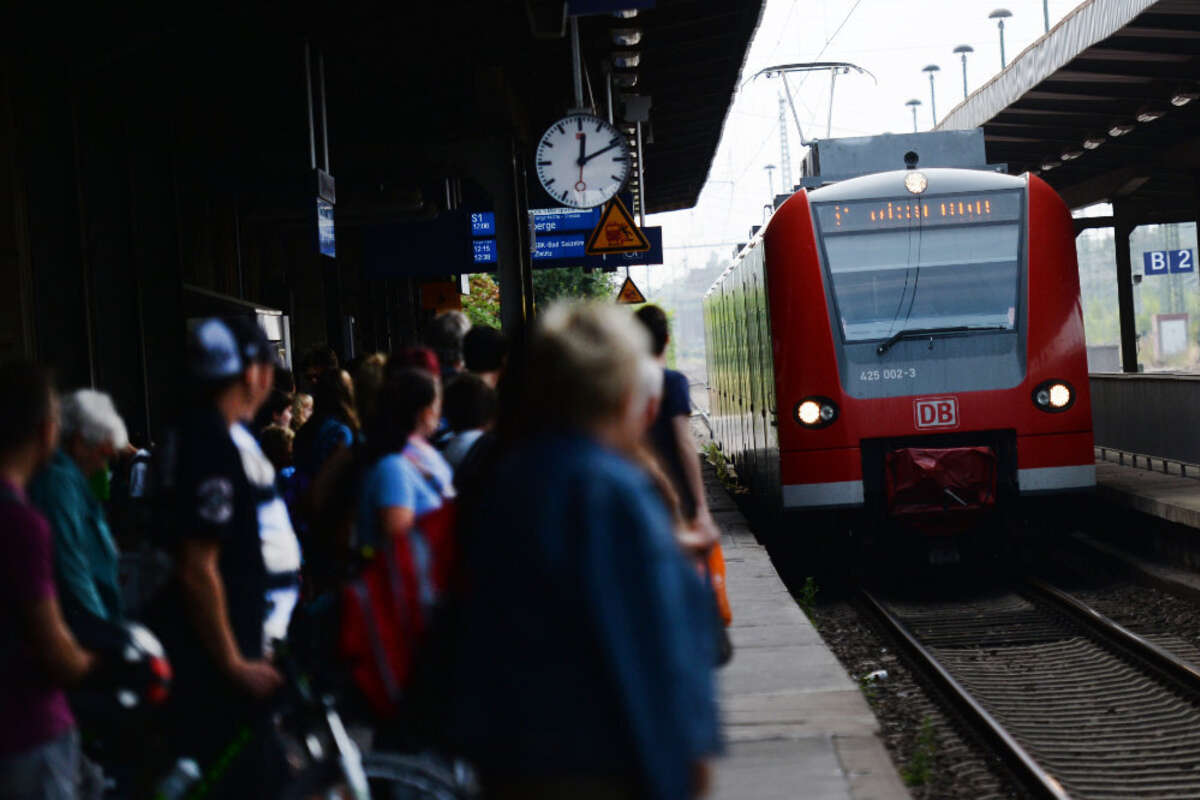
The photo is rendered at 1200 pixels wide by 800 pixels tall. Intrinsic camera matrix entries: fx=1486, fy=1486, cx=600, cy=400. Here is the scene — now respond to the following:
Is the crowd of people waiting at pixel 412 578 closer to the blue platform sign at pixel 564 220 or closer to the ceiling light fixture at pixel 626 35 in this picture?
the ceiling light fixture at pixel 626 35

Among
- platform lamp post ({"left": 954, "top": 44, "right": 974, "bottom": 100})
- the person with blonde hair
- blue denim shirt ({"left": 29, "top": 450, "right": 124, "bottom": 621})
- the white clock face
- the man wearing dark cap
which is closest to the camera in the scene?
the person with blonde hair

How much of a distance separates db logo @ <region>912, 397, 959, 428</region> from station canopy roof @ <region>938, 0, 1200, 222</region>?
422 cm

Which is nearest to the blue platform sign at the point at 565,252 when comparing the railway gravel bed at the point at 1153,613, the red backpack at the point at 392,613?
the railway gravel bed at the point at 1153,613

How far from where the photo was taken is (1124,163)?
72.3ft

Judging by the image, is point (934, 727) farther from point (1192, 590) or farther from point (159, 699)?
point (159, 699)

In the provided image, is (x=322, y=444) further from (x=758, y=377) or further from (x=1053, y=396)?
(x=758, y=377)

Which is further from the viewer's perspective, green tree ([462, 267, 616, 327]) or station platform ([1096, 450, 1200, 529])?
green tree ([462, 267, 616, 327])

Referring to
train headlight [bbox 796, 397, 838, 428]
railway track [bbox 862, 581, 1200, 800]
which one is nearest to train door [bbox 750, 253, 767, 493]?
train headlight [bbox 796, 397, 838, 428]

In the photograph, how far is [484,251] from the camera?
1797 cm

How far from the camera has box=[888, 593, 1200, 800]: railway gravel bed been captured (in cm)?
642

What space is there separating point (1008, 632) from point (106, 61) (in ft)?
21.6

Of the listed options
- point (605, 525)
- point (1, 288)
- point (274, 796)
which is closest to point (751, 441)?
point (1, 288)

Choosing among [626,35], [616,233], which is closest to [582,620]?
[616,233]

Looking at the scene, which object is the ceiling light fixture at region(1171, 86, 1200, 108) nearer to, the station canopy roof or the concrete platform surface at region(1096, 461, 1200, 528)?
the station canopy roof
